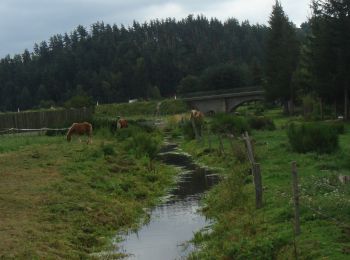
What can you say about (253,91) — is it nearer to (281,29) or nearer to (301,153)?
(281,29)

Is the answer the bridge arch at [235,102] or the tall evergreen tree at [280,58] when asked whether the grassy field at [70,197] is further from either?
the bridge arch at [235,102]

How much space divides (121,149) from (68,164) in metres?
11.0

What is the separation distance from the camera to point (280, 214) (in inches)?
566

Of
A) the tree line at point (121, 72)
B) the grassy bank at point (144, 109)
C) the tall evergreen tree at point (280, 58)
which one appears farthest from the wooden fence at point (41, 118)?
the tree line at point (121, 72)

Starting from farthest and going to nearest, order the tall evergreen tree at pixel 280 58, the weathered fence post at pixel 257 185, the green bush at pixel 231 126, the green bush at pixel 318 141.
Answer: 1. the tall evergreen tree at pixel 280 58
2. the green bush at pixel 231 126
3. the green bush at pixel 318 141
4. the weathered fence post at pixel 257 185

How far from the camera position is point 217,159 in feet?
102

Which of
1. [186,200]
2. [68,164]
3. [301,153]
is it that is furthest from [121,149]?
[186,200]

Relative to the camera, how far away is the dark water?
14391 millimetres

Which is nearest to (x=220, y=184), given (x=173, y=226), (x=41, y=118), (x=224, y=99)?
(x=173, y=226)

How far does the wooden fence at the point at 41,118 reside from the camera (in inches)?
2330

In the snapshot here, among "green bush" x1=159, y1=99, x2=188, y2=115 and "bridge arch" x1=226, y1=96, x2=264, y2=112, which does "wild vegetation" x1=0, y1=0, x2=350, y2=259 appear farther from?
"green bush" x1=159, y1=99, x2=188, y2=115

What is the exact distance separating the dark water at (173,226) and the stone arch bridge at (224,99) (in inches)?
2864

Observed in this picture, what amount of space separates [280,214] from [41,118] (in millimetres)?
50129

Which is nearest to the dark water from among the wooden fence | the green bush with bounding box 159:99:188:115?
the wooden fence
